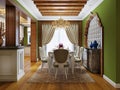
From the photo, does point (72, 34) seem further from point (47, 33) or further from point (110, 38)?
point (110, 38)

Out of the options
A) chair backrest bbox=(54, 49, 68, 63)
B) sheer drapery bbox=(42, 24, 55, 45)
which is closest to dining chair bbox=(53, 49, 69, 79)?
chair backrest bbox=(54, 49, 68, 63)

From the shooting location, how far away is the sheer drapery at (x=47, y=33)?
32.6 feet

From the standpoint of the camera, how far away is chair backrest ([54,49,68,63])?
516 cm

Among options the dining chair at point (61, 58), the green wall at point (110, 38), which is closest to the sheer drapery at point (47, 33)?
the dining chair at point (61, 58)

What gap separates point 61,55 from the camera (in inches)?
205

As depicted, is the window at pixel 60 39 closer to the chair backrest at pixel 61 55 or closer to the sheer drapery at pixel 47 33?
the sheer drapery at pixel 47 33

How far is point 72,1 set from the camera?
578cm

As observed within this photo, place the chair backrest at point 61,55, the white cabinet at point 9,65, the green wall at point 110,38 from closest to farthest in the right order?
the green wall at point 110,38 → the white cabinet at point 9,65 → the chair backrest at point 61,55

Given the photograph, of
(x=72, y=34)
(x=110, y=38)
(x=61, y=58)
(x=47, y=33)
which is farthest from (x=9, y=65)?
(x=72, y=34)

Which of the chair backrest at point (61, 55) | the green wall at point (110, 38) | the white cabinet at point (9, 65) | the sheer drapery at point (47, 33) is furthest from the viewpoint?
the sheer drapery at point (47, 33)

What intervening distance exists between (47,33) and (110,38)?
589 centimetres

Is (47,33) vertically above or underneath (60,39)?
above

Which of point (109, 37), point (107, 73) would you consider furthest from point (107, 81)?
point (109, 37)

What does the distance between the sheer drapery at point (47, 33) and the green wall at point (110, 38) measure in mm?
5055
